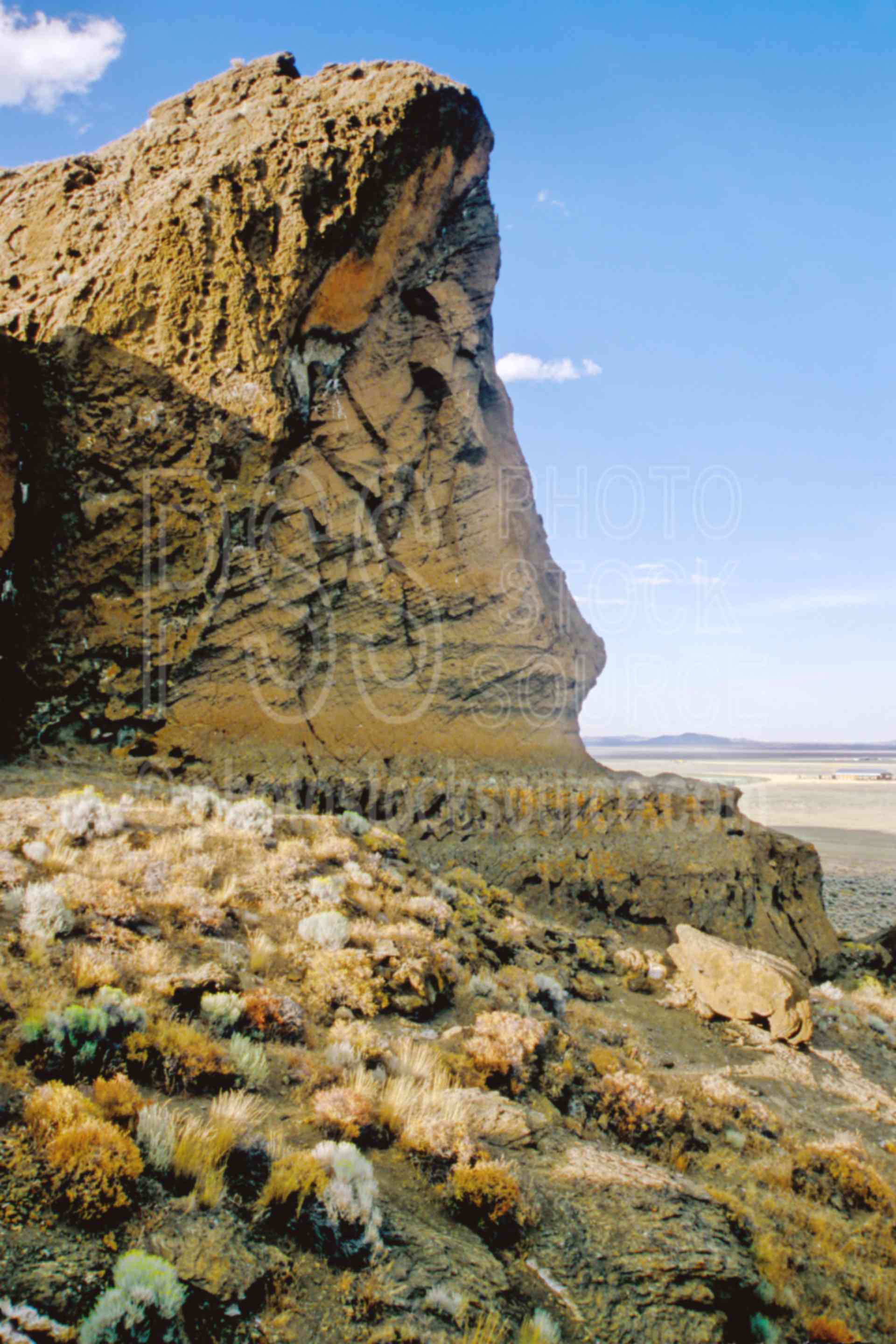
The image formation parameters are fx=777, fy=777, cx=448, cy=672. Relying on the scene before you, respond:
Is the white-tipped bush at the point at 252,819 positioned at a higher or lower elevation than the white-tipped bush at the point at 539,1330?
higher

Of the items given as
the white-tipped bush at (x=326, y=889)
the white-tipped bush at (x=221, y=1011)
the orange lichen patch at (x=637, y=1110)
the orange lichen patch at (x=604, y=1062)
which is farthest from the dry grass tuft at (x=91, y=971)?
the orange lichen patch at (x=604, y=1062)

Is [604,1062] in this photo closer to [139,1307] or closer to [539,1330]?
[539,1330]

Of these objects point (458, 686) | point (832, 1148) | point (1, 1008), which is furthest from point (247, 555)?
point (832, 1148)

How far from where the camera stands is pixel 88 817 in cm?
868

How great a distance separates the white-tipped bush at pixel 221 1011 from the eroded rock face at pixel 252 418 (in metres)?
6.86

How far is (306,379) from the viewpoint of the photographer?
1302 centimetres

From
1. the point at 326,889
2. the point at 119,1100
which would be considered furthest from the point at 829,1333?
the point at 326,889

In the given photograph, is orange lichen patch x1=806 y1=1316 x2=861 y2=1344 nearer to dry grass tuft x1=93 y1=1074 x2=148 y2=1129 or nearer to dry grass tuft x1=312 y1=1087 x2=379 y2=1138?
dry grass tuft x1=312 y1=1087 x2=379 y2=1138

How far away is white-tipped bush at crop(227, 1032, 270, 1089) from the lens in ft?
17.2

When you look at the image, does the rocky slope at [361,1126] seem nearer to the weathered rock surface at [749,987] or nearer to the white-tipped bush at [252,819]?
the white-tipped bush at [252,819]

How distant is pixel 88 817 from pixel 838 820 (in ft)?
168

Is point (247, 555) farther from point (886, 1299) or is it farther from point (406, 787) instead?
point (886, 1299)

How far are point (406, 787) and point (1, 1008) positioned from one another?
9.00 metres

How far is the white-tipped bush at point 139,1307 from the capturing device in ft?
9.66
